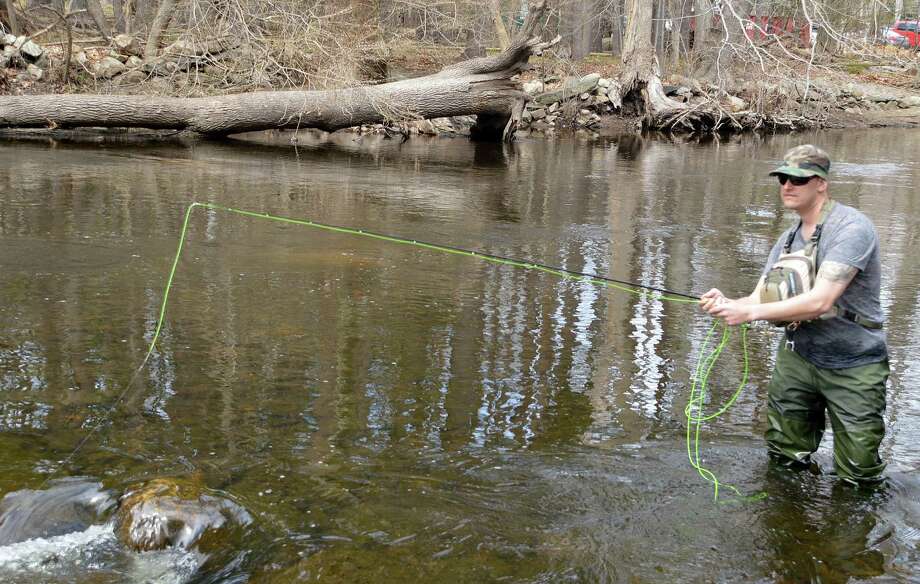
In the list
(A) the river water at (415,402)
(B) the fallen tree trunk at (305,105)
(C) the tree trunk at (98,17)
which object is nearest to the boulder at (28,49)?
(C) the tree trunk at (98,17)

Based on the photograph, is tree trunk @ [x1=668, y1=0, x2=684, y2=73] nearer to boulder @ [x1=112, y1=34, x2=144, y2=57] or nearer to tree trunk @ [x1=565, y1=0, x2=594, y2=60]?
tree trunk @ [x1=565, y1=0, x2=594, y2=60]

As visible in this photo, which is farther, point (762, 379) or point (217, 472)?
point (762, 379)

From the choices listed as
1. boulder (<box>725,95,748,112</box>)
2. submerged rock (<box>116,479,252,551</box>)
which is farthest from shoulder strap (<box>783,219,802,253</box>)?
boulder (<box>725,95,748,112</box>)

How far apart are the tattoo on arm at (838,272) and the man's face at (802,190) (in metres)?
0.31

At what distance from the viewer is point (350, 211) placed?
12453mm

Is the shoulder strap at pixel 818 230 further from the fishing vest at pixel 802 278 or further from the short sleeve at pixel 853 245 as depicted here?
the short sleeve at pixel 853 245

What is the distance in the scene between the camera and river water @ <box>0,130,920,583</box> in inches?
163

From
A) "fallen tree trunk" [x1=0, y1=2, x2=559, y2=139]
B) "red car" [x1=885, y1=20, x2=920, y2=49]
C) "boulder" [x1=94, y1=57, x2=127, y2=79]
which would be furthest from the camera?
"red car" [x1=885, y1=20, x2=920, y2=49]

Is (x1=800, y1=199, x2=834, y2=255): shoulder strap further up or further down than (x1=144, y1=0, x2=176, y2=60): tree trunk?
further down

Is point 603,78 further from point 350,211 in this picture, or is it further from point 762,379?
point 762,379

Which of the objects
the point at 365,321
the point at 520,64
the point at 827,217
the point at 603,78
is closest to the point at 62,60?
the point at 520,64

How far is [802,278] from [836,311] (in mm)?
220

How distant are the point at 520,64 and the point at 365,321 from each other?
50.9ft

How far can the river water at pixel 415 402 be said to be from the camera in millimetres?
4137
